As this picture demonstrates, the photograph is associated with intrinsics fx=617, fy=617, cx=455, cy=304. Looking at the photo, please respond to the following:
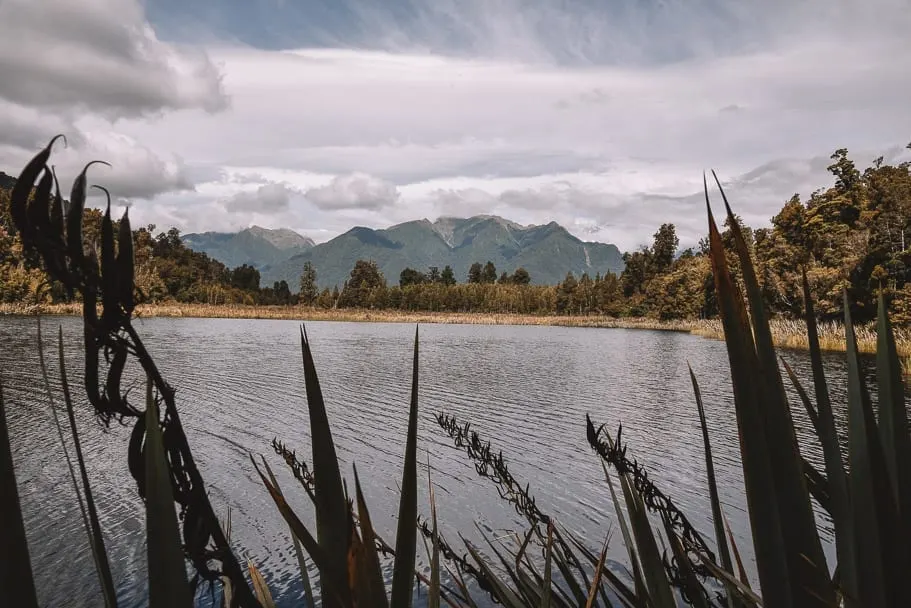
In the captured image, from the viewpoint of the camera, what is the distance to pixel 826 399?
0.72 metres

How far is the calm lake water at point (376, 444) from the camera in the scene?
20.2ft

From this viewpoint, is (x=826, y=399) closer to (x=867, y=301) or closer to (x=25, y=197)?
(x=25, y=197)

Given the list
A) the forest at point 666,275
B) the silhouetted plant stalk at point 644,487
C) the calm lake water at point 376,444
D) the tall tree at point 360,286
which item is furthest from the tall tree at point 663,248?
the silhouetted plant stalk at point 644,487

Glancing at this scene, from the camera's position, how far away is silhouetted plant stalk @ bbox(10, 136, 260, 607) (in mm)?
412

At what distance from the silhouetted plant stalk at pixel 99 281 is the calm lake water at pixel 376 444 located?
8 cm

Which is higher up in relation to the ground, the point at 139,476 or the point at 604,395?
the point at 139,476

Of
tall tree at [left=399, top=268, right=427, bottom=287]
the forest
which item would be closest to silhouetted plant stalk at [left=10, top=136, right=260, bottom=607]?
the forest

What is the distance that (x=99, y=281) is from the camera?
1.41ft

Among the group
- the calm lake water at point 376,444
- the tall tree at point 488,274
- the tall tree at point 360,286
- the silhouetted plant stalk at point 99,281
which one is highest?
the tall tree at point 488,274

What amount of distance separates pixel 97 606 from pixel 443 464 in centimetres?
533

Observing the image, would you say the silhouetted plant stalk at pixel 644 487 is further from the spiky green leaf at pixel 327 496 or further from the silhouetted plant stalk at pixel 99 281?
the silhouetted plant stalk at pixel 99 281

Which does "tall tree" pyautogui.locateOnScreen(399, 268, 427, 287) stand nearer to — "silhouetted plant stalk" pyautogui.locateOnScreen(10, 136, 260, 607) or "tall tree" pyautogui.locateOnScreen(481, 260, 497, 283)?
"tall tree" pyautogui.locateOnScreen(481, 260, 497, 283)

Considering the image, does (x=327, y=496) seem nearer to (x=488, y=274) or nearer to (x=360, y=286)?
(x=360, y=286)

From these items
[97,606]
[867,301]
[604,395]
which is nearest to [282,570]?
[97,606]
